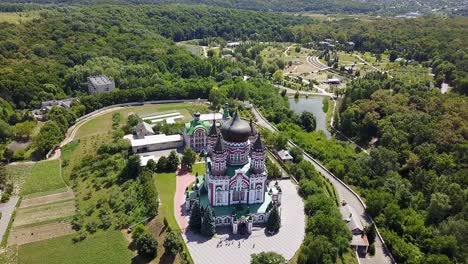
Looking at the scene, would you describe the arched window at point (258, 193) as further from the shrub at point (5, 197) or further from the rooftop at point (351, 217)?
the shrub at point (5, 197)

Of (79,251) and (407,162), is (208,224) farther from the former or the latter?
(407,162)

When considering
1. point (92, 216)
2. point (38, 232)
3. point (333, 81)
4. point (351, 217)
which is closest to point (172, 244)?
point (92, 216)

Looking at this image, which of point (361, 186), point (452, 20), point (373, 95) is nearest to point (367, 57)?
point (452, 20)

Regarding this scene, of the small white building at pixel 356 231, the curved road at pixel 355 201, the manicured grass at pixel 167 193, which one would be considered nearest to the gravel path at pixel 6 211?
the manicured grass at pixel 167 193

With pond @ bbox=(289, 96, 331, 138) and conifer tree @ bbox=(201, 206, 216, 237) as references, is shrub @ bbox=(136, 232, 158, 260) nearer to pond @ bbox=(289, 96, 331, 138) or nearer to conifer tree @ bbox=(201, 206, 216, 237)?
conifer tree @ bbox=(201, 206, 216, 237)

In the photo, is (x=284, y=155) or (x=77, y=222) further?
(x=284, y=155)

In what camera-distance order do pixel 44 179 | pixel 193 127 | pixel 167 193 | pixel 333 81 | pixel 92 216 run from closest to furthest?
pixel 92 216 < pixel 167 193 < pixel 44 179 < pixel 193 127 < pixel 333 81

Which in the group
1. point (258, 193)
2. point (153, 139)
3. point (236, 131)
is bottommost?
point (153, 139)

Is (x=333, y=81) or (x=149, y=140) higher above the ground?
(x=149, y=140)
